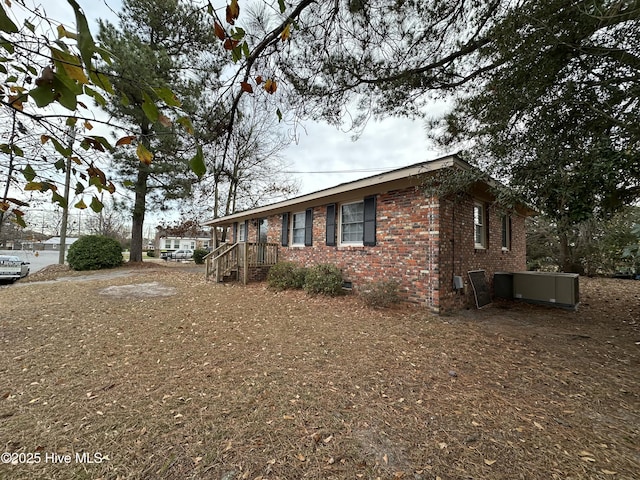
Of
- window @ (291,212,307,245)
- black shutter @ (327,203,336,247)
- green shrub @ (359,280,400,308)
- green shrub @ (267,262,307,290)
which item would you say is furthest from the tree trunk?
green shrub @ (359,280,400,308)

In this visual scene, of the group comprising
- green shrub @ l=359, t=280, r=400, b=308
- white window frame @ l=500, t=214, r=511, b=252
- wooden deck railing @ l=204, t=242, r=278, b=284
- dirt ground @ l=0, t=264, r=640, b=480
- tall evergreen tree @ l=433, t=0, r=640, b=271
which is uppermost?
tall evergreen tree @ l=433, t=0, r=640, b=271

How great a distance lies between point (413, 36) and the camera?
4.43m

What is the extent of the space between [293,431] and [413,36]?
19.1 ft

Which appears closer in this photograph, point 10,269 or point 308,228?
point 308,228

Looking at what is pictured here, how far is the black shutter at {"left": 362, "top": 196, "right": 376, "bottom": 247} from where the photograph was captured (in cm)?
676

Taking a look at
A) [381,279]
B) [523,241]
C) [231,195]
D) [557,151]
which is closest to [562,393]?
[557,151]

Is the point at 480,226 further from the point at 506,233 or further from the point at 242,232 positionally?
the point at 242,232

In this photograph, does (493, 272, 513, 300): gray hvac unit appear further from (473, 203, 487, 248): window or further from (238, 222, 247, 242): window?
(238, 222, 247, 242): window

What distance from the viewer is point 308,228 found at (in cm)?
889

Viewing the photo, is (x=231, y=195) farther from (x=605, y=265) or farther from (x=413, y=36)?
(x=605, y=265)

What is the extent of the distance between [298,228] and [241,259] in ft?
7.72

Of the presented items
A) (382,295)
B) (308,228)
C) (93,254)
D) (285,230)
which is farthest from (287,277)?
(93,254)

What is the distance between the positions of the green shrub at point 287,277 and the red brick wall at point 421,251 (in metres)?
1.12

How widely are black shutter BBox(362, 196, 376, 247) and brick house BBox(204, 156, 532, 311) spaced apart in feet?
0.09
